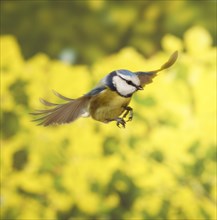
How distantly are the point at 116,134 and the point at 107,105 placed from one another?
→ 0.90 meters

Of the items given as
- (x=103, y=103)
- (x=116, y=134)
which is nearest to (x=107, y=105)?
(x=103, y=103)

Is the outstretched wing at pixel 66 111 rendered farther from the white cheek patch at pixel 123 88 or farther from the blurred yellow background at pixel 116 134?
the blurred yellow background at pixel 116 134

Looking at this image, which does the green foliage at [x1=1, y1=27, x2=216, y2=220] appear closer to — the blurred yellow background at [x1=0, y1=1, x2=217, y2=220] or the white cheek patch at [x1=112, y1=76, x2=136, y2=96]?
the blurred yellow background at [x1=0, y1=1, x2=217, y2=220]

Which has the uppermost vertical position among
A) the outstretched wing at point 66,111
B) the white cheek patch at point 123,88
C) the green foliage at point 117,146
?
the green foliage at point 117,146

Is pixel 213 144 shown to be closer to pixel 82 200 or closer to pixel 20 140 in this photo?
pixel 82 200

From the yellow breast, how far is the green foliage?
0.86 meters

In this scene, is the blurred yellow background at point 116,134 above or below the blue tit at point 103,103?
above

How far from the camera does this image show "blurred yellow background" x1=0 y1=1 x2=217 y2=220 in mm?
1293

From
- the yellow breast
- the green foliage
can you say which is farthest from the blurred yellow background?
the yellow breast

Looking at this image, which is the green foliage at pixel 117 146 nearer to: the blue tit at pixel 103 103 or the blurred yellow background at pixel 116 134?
the blurred yellow background at pixel 116 134

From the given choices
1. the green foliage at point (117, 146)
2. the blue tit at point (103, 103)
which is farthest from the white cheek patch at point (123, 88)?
the green foliage at point (117, 146)

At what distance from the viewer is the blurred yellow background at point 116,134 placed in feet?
4.24

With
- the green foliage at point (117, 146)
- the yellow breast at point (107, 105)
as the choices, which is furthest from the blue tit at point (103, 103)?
the green foliage at point (117, 146)

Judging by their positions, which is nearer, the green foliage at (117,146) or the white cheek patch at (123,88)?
the white cheek patch at (123,88)
